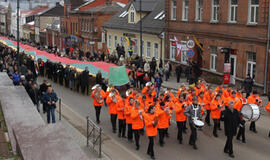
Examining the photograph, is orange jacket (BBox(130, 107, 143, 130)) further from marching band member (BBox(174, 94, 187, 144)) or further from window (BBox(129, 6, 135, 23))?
window (BBox(129, 6, 135, 23))

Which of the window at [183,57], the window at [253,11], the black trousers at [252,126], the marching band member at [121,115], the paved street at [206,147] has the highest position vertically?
the window at [253,11]

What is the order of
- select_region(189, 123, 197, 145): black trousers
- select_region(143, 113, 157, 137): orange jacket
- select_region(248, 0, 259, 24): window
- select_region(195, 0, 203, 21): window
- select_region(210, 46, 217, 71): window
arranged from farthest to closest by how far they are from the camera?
1. select_region(195, 0, 203, 21): window
2. select_region(210, 46, 217, 71): window
3. select_region(248, 0, 259, 24): window
4. select_region(189, 123, 197, 145): black trousers
5. select_region(143, 113, 157, 137): orange jacket

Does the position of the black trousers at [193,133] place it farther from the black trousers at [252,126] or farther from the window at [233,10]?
the window at [233,10]

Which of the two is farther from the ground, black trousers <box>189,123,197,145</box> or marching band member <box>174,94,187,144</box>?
marching band member <box>174,94,187,144</box>

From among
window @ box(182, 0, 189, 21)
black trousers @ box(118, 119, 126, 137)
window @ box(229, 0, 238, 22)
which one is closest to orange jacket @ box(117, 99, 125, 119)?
black trousers @ box(118, 119, 126, 137)

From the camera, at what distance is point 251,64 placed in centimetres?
2373

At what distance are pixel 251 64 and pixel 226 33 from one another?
10.6 feet

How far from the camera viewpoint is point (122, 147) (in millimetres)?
13203

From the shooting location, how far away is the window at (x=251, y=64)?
23.5 meters

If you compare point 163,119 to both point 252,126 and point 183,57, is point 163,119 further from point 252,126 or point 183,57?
point 183,57

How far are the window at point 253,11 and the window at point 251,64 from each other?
6.76ft

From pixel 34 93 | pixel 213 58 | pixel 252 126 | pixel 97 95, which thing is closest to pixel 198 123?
pixel 252 126

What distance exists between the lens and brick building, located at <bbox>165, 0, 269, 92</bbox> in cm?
2270

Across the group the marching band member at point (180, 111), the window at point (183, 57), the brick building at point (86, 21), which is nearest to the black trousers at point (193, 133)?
the marching band member at point (180, 111)
